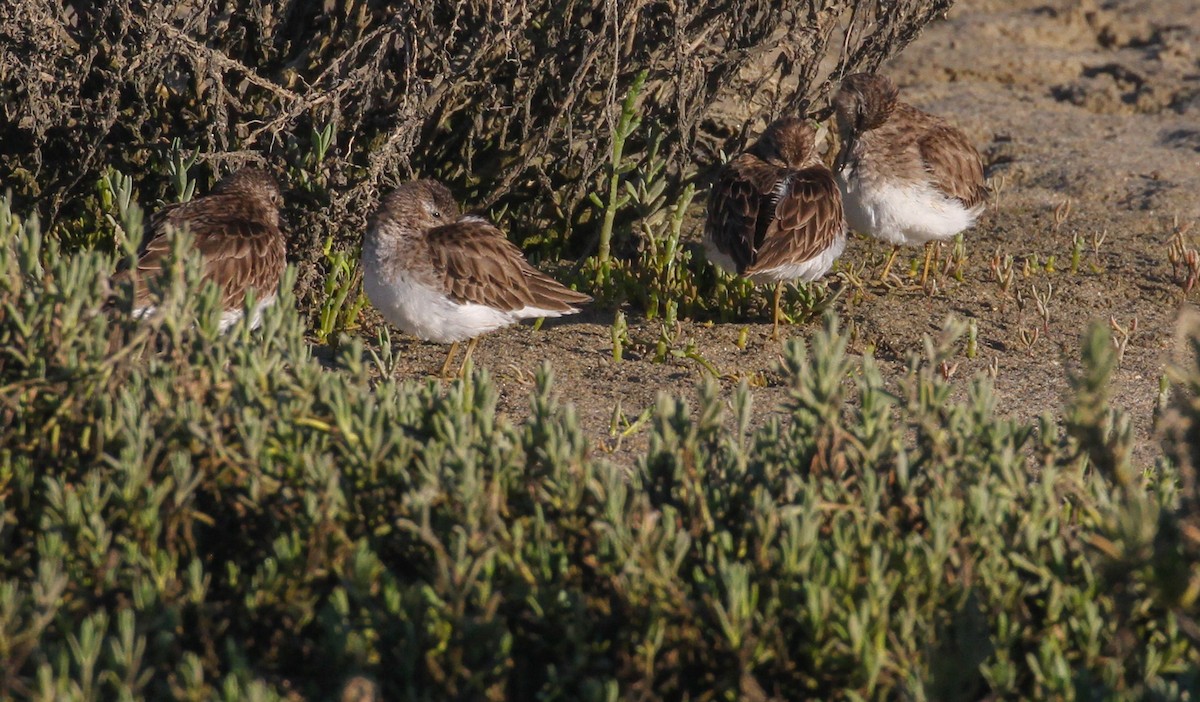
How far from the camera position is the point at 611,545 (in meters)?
3.70

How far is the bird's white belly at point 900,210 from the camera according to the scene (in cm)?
828

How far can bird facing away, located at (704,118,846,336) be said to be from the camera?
293 inches

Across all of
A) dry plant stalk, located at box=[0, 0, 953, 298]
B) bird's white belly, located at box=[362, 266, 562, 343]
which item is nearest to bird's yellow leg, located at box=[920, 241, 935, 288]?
dry plant stalk, located at box=[0, 0, 953, 298]

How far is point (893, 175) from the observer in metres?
8.38

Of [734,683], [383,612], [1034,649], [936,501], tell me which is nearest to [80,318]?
[383,612]

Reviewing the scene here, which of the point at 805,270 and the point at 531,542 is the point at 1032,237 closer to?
the point at 805,270

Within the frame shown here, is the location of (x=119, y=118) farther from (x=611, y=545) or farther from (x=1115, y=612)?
(x=1115, y=612)

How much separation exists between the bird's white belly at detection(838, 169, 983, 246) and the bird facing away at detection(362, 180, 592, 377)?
2.00 meters

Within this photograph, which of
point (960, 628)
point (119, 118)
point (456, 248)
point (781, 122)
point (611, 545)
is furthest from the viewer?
point (781, 122)

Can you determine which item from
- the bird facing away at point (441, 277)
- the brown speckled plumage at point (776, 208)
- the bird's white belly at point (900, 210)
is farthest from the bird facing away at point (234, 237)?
the bird's white belly at point (900, 210)

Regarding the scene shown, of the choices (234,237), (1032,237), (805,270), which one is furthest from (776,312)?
(234,237)

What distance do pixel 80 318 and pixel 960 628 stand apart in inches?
109

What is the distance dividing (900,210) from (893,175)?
24 centimetres

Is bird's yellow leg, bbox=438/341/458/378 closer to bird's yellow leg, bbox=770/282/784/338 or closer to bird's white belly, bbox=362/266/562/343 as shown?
bird's white belly, bbox=362/266/562/343
